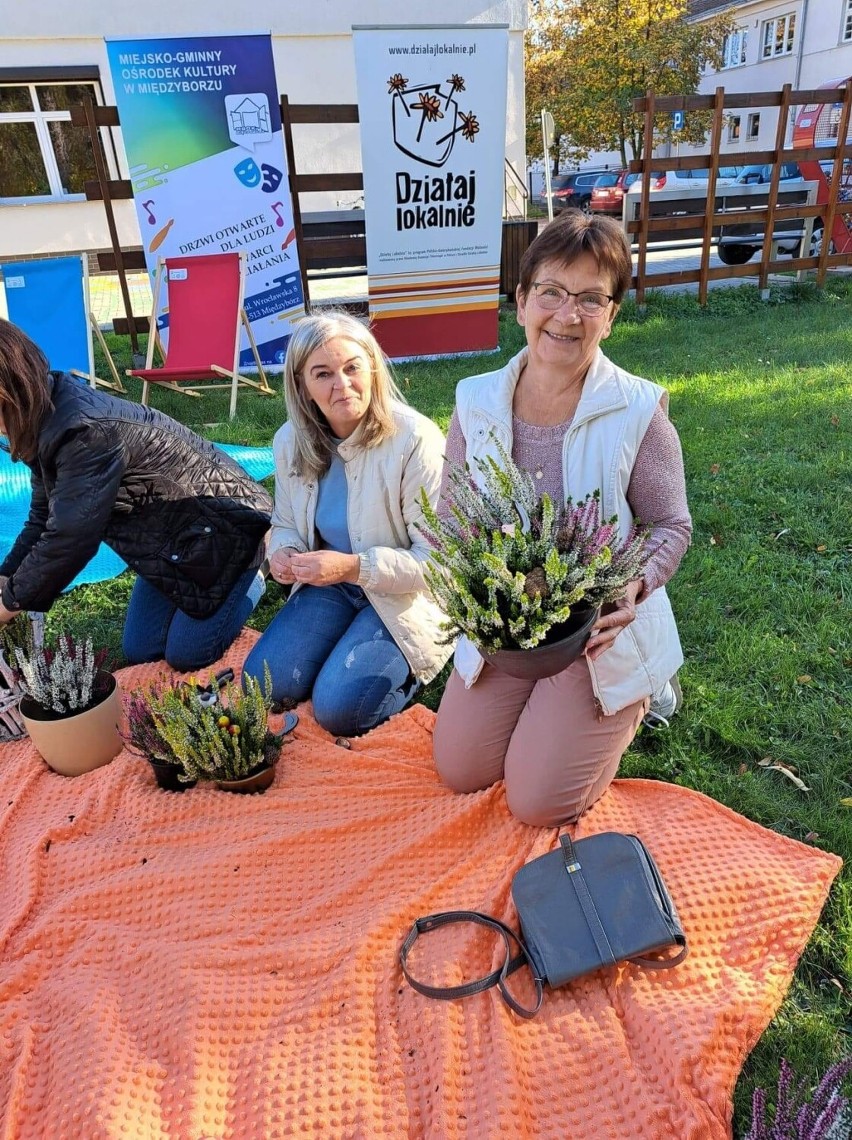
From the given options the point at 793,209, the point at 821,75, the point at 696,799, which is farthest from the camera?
the point at 821,75

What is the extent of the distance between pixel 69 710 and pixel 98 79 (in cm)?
1457

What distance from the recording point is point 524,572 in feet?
5.84

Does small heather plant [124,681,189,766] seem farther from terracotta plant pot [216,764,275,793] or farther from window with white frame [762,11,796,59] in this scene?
window with white frame [762,11,796,59]

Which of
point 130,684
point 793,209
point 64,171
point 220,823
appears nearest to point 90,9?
point 64,171

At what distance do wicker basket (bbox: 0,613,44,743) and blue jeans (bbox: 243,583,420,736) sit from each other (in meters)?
0.78

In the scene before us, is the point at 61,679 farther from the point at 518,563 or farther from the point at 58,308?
the point at 58,308

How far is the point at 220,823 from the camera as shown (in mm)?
2436

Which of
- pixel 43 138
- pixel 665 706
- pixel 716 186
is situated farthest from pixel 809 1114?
pixel 43 138

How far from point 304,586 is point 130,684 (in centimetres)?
85

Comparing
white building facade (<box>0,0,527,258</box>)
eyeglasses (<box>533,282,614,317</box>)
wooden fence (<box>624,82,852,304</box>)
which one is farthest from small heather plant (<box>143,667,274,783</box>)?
white building facade (<box>0,0,527,258</box>)

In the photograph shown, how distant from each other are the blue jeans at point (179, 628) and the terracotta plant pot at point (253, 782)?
2.72 ft

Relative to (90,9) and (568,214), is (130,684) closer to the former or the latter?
(568,214)

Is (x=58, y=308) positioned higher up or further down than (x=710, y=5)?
further down

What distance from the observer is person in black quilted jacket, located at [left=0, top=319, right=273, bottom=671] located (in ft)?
8.50
